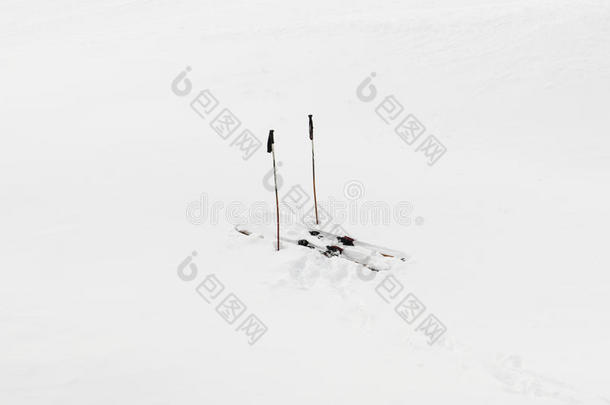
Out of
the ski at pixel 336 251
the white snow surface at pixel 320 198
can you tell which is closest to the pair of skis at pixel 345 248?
the ski at pixel 336 251

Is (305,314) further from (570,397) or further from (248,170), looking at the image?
(248,170)

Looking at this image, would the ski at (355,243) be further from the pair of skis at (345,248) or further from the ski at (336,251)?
the ski at (336,251)

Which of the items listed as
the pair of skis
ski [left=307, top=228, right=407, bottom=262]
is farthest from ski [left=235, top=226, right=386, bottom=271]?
ski [left=307, top=228, right=407, bottom=262]

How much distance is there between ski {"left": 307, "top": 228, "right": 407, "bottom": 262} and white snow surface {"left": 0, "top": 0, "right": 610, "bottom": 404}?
258mm

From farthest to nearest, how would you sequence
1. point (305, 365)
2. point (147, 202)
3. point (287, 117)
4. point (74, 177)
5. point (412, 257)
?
1. point (287, 117)
2. point (74, 177)
3. point (147, 202)
4. point (412, 257)
5. point (305, 365)

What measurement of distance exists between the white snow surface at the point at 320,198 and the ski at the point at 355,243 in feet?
0.85

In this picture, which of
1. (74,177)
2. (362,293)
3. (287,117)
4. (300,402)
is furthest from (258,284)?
(287,117)

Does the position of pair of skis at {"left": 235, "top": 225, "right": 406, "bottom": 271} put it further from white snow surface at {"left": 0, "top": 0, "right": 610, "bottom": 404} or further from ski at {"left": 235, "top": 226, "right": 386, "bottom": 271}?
white snow surface at {"left": 0, "top": 0, "right": 610, "bottom": 404}

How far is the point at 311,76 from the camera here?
12359 millimetres

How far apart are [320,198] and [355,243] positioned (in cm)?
150

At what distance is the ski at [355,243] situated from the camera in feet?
24.0

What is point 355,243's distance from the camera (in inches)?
299

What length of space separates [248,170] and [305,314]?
4.29 meters

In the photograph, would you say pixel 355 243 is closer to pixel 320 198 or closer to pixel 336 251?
pixel 336 251
